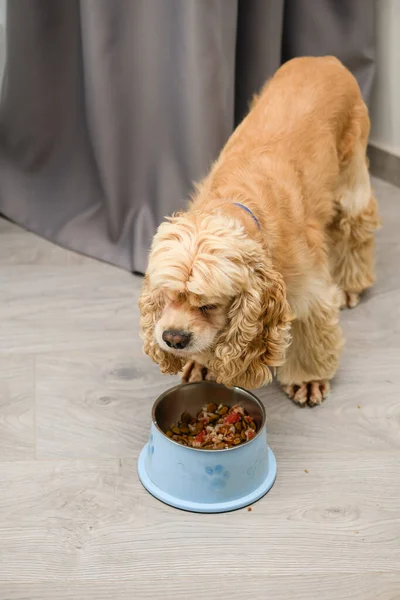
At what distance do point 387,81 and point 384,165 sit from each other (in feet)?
1.11

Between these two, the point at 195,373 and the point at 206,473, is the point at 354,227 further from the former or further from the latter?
the point at 206,473

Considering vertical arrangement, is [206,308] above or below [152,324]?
above

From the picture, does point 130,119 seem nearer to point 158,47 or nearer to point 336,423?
point 158,47

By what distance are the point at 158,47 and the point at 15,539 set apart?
64.1 inches

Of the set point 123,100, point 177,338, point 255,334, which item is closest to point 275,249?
point 255,334

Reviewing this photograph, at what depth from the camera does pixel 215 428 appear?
6.56 ft

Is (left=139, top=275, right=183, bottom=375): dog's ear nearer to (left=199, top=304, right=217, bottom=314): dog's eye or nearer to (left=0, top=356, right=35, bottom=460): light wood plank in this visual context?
(left=199, top=304, right=217, bottom=314): dog's eye

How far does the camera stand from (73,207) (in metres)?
2.96

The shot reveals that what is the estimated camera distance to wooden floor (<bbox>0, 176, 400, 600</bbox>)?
169 centimetres

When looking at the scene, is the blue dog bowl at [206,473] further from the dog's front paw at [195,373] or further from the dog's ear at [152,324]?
the dog's front paw at [195,373]

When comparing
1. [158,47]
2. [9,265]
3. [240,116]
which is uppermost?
[158,47]

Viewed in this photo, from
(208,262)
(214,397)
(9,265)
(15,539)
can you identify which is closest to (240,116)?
(9,265)

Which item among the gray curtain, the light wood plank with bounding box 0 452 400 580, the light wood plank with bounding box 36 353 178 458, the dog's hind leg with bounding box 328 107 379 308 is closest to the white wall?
the gray curtain

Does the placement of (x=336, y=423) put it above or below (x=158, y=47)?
below
